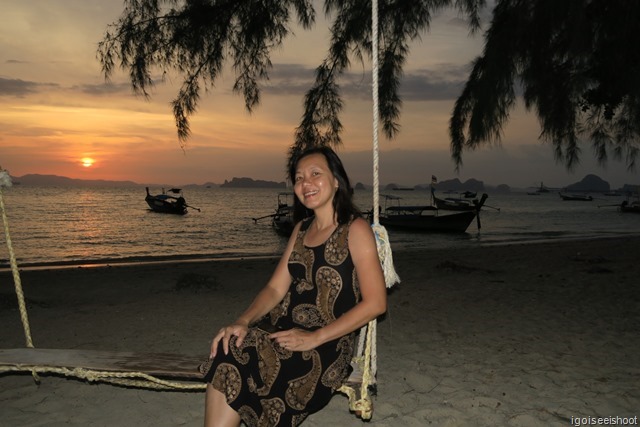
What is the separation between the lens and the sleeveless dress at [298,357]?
5.66 ft

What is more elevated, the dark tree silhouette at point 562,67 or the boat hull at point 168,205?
the dark tree silhouette at point 562,67

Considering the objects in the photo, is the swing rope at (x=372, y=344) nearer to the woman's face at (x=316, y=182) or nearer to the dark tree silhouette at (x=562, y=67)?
the woman's face at (x=316, y=182)

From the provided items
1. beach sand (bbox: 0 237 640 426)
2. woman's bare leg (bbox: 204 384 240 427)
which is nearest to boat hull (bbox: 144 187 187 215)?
beach sand (bbox: 0 237 640 426)

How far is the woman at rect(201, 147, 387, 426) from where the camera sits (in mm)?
1732

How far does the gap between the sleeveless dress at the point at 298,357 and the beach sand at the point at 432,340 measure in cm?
90

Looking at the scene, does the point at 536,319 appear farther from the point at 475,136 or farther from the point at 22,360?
the point at 22,360

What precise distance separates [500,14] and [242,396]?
4088 mm

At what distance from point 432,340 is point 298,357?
251 cm

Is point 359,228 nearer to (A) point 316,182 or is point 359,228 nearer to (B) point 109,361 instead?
(A) point 316,182

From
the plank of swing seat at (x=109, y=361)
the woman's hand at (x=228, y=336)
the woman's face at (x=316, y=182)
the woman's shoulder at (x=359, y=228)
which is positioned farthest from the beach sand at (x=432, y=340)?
the woman's face at (x=316, y=182)

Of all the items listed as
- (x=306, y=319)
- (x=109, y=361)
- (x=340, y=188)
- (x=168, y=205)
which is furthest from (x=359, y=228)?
(x=168, y=205)

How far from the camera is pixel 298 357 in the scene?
1.79 metres

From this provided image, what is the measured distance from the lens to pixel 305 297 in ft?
6.50

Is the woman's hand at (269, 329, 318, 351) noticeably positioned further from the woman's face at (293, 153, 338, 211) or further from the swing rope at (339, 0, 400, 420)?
the woman's face at (293, 153, 338, 211)
